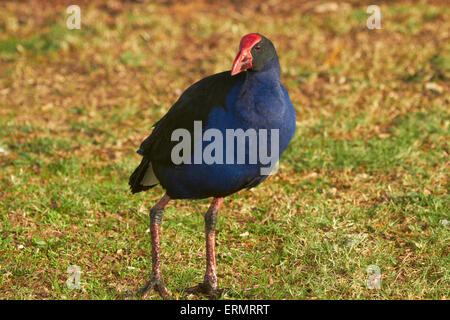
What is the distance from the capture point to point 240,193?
220 inches

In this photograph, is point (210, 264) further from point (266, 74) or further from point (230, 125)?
point (266, 74)

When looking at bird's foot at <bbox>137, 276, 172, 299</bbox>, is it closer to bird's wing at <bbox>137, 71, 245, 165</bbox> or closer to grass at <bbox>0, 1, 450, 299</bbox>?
grass at <bbox>0, 1, 450, 299</bbox>

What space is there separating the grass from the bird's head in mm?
1561

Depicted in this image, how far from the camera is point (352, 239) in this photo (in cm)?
465

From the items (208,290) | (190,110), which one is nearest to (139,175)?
(190,110)

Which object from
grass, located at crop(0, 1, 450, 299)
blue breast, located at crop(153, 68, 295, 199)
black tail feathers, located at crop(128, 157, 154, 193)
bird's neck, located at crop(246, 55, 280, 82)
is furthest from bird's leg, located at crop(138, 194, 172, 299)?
bird's neck, located at crop(246, 55, 280, 82)

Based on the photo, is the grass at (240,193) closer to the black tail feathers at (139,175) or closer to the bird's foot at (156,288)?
the bird's foot at (156,288)

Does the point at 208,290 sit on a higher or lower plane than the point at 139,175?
lower

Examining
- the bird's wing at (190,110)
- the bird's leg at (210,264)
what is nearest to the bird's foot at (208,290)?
the bird's leg at (210,264)

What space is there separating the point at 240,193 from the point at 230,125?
197 cm

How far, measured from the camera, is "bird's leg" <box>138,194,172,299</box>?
418cm

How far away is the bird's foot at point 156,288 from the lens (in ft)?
13.7

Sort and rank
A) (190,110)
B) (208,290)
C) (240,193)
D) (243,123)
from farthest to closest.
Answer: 1. (240,193)
2. (208,290)
3. (190,110)
4. (243,123)
